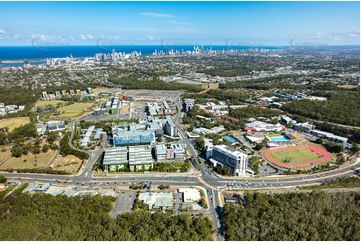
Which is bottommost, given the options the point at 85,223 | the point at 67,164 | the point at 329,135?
the point at 67,164

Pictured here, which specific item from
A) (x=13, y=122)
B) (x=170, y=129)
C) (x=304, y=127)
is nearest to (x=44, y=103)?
(x=13, y=122)

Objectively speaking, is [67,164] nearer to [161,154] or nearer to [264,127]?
[161,154]

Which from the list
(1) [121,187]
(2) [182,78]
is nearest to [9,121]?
(1) [121,187]

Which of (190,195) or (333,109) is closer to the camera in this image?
(190,195)

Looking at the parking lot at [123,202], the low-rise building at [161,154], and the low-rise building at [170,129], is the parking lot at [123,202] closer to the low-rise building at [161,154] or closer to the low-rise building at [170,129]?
the low-rise building at [161,154]

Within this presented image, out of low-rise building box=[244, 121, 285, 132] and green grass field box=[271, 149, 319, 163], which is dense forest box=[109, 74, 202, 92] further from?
green grass field box=[271, 149, 319, 163]

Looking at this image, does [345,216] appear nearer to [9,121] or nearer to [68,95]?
[9,121]
